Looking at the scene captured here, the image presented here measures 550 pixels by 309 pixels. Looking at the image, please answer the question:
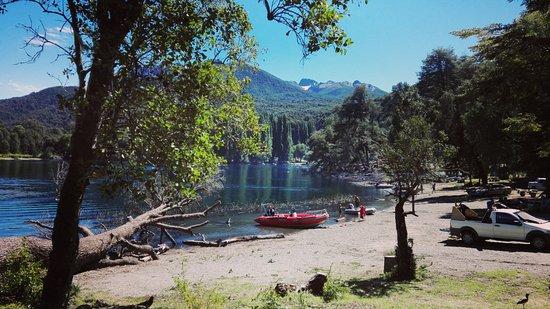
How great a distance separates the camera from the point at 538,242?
64.1 ft

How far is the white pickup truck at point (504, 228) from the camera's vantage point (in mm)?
19594

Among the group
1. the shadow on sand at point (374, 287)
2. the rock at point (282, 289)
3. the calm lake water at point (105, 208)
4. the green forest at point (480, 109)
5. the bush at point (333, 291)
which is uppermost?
the green forest at point (480, 109)

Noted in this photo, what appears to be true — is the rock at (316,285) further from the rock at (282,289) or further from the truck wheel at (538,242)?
the truck wheel at (538,242)

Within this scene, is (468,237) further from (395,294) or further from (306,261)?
(395,294)

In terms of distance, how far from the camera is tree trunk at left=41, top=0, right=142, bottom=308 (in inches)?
301

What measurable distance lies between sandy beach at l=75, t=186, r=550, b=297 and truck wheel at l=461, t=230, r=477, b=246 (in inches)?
24.0

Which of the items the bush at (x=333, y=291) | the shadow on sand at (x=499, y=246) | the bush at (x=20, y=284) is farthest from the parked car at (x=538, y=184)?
the bush at (x=20, y=284)

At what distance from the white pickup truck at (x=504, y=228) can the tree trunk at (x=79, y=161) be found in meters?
20.2

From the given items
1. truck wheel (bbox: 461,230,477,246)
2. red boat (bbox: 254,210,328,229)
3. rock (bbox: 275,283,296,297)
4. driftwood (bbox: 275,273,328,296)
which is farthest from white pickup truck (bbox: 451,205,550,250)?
red boat (bbox: 254,210,328,229)

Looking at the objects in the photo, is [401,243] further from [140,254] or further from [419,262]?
[140,254]

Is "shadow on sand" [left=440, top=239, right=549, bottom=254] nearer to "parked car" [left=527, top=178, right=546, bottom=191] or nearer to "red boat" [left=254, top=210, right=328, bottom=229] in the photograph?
Result: "red boat" [left=254, top=210, right=328, bottom=229]

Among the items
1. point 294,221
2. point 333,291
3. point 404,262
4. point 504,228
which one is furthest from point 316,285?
point 294,221

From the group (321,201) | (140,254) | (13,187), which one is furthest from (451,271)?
(13,187)

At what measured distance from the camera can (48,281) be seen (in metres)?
8.07
